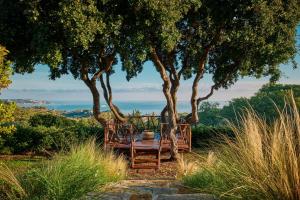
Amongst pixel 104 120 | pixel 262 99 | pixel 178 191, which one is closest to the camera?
pixel 178 191

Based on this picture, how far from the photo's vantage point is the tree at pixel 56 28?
1145cm

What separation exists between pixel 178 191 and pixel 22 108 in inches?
1157

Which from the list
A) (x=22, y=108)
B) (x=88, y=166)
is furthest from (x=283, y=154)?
(x=22, y=108)

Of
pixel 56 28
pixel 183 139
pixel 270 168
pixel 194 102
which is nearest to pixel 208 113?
pixel 194 102

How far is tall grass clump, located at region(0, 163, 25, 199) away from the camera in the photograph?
19.2ft

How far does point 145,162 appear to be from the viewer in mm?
13344

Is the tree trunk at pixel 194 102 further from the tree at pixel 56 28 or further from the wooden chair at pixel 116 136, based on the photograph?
the tree at pixel 56 28

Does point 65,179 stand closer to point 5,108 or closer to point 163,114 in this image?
point 5,108

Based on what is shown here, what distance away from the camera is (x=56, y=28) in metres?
12.1

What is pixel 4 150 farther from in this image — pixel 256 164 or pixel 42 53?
pixel 256 164

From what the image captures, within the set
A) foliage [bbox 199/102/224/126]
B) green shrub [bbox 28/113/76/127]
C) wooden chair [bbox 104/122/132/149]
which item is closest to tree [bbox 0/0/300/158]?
wooden chair [bbox 104/122/132/149]

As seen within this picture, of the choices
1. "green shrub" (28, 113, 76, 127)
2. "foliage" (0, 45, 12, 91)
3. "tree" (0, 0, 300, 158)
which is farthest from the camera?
"green shrub" (28, 113, 76, 127)

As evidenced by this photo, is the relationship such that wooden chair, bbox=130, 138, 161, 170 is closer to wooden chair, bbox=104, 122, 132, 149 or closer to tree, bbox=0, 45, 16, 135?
wooden chair, bbox=104, 122, 132, 149

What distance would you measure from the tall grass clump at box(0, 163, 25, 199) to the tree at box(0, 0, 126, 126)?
575 centimetres
